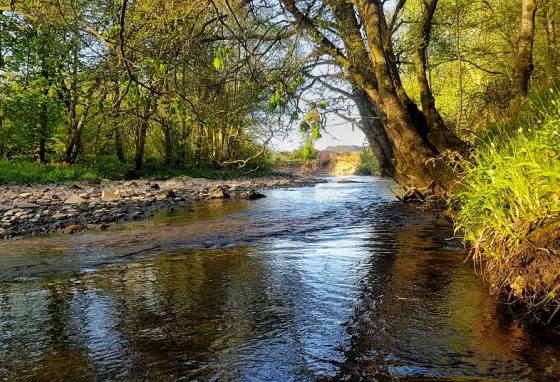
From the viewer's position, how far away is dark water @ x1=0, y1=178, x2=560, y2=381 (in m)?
2.75

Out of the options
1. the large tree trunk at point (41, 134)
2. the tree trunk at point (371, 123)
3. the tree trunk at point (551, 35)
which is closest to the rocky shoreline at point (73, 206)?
the large tree trunk at point (41, 134)

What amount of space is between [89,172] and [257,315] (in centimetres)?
1710

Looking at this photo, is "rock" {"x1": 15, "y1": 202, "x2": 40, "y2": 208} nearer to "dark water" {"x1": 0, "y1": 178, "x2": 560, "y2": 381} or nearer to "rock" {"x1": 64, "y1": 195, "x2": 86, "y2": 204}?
"rock" {"x1": 64, "y1": 195, "x2": 86, "y2": 204}

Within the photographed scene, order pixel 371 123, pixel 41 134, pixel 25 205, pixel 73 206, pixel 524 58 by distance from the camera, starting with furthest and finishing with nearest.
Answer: pixel 41 134 < pixel 371 123 < pixel 73 206 < pixel 25 205 < pixel 524 58

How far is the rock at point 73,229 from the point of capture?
8211mm

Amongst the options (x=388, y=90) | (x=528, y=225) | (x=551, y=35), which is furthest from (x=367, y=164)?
(x=528, y=225)

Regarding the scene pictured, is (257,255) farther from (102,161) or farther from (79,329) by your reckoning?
(102,161)

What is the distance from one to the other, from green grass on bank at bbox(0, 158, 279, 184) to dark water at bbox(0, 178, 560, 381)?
24.4 ft

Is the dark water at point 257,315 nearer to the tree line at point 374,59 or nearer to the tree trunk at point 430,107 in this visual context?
the tree line at point 374,59

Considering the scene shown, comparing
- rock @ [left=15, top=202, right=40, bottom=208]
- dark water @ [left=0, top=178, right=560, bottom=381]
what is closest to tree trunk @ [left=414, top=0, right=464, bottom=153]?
dark water @ [left=0, top=178, right=560, bottom=381]

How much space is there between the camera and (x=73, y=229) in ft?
27.3

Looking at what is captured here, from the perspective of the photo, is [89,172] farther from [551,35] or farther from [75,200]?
[551,35]

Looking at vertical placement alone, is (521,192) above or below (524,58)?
below

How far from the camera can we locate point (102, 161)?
20625 millimetres
